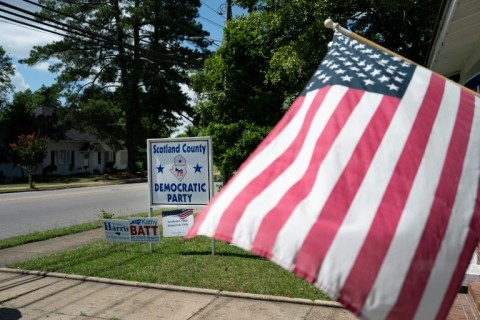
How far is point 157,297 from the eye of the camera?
6.48 meters

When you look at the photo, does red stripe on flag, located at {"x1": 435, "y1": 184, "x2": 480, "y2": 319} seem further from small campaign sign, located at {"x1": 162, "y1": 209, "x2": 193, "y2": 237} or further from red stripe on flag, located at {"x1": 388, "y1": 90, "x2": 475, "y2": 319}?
small campaign sign, located at {"x1": 162, "y1": 209, "x2": 193, "y2": 237}

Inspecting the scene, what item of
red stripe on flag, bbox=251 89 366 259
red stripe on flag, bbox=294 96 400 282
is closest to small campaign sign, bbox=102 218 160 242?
red stripe on flag, bbox=251 89 366 259

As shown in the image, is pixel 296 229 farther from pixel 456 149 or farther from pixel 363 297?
pixel 456 149

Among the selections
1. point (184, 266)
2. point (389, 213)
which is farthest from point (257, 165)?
point (184, 266)

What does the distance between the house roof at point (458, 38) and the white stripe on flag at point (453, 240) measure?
267 cm

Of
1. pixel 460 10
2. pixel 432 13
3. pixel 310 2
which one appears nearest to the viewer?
pixel 460 10

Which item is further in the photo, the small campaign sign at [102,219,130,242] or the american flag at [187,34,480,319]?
the small campaign sign at [102,219,130,242]

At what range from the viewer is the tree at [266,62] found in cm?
1103

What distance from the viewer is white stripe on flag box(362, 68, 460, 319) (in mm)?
2082

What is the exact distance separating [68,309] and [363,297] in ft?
16.2

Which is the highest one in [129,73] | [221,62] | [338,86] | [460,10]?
[129,73]

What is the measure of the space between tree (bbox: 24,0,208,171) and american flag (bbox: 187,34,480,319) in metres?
34.4

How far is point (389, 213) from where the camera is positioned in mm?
2262

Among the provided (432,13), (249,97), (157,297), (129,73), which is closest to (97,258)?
(157,297)
